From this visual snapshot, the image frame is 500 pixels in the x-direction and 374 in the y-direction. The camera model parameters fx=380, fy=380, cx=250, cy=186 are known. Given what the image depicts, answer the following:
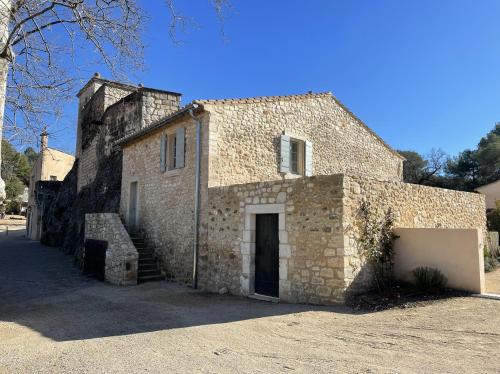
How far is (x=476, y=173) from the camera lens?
30.6 m

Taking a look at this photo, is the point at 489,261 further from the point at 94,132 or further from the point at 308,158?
the point at 94,132

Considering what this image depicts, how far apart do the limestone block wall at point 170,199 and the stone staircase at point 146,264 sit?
0.90 ft

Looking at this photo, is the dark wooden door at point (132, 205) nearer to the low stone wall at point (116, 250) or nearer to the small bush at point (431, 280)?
the low stone wall at point (116, 250)

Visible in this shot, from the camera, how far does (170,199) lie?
11.0 metres

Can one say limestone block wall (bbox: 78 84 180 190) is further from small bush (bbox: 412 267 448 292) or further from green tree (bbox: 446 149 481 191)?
green tree (bbox: 446 149 481 191)

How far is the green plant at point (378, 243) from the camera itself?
7.45 meters

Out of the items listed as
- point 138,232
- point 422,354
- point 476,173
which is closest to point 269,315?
point 422,354

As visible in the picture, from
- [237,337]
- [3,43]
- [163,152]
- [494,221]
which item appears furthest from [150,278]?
[494,221]

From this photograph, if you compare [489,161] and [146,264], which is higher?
[489,161]

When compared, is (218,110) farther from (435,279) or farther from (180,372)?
(180,372)

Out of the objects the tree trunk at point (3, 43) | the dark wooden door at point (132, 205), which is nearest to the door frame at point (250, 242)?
the tree trunk at point (3, 43)

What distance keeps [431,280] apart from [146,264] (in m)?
7.74

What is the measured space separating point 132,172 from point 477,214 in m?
12.3

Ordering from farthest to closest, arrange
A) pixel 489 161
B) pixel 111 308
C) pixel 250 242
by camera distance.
Answer: 1. pixel 489 161
2. pixel 250 242
3. pixel 111 308
